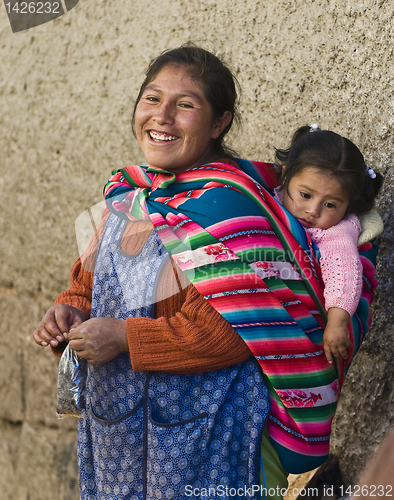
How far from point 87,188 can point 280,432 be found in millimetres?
1861

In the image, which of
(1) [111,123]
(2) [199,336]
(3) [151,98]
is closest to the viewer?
(2) [199,336]

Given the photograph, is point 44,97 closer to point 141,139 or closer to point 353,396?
point 141,139

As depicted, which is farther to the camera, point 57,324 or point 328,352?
point 57,324

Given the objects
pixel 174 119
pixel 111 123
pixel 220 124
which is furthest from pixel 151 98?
pixel 111 123

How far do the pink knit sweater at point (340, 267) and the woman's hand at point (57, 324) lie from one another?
0.71 meters

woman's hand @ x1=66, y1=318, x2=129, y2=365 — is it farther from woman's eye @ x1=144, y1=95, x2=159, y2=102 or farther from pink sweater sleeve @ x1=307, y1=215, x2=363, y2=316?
woman's eye @ x1=144, y1=95, x2=159, y2=102

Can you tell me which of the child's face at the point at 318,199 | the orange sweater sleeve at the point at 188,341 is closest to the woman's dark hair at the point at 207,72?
the child's face at the point at 318,199

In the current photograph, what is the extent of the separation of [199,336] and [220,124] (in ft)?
2.22

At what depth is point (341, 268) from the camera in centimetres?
130

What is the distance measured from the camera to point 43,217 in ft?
9.91

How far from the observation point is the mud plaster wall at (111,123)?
70.7 inches

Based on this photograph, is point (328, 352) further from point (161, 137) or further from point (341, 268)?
point (161, 137)

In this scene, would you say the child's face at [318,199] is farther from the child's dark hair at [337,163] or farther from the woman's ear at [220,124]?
the woman's ear at [220,124]

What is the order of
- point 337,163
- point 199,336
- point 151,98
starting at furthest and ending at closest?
1. point 151,98
2. point 337,163
3. point 199,336
